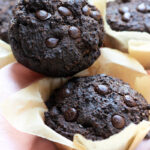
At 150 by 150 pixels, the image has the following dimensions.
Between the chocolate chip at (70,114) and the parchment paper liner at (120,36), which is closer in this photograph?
the chocolate chip at (70,114)

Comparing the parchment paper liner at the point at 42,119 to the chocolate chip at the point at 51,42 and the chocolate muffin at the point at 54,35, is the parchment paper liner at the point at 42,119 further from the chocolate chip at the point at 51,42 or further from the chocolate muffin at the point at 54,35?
the chocolate chip at the point at 51,42

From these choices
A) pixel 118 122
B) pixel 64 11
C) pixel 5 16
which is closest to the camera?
pixel 118 122

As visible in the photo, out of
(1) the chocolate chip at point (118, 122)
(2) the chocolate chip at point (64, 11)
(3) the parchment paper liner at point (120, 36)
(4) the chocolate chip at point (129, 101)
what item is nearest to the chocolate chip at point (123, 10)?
(3) the parchment paper liner at point (120, 36)

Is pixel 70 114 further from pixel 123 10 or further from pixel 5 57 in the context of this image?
pixel 123 10

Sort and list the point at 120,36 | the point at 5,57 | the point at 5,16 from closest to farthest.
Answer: the point at 5,57 → the point at 120,36 → the point at 5,16

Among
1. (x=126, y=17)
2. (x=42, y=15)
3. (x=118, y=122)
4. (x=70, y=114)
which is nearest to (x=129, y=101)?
(x=118, y=122)

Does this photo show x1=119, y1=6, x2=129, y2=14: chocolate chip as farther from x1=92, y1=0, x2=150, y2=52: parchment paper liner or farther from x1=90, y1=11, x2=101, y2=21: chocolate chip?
x1=90, y1=11, x2=101, y2=21: chocolate chip
